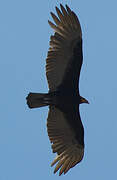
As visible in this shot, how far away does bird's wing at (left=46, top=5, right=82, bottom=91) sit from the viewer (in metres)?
16.2

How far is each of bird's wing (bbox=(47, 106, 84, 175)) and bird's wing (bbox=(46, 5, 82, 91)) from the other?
837 millimetres

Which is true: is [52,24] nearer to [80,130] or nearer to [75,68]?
[75,68]

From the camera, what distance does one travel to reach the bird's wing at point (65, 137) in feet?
54.4

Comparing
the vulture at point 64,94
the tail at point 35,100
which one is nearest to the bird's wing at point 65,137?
the vulture at point 64,94

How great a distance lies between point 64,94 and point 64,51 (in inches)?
39.8

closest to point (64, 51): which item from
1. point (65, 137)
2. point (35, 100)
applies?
point (35, 100)

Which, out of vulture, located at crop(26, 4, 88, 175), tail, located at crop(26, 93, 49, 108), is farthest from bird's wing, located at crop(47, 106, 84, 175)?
tail, located at crop(26, 93, 49, 108)

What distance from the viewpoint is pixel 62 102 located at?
55.0 ft

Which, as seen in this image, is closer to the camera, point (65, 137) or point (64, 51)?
point (64, 51)

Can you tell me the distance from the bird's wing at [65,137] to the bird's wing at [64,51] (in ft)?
2.75

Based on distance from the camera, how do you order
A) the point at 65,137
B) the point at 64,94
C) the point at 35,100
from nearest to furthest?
1. the point at 35,100
2. the point at 64,94
3. the point at 65,137

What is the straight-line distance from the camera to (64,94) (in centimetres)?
1667

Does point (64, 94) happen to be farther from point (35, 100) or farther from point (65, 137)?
point (65, 137)

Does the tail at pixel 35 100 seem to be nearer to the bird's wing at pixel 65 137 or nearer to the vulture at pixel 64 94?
the vulture at pixel 64 94
